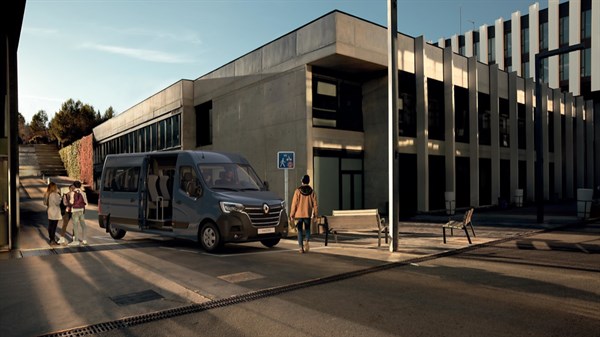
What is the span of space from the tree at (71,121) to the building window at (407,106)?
57.7 meters

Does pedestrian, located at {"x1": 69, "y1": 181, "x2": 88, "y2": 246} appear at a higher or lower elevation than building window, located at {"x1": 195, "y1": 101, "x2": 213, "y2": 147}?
lower

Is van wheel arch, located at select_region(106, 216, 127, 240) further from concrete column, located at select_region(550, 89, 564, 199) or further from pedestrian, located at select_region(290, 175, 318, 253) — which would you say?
concrete column, located at select_region(550, 89, 564, 199)

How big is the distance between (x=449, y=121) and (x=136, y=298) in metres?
19.9

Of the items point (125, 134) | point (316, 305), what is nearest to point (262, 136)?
point (316, 305)

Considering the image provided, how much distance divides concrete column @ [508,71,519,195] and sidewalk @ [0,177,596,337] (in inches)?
583

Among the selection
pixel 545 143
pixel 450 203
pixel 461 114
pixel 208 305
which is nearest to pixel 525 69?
pixel 545 143

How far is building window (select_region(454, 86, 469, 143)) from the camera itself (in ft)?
76.9

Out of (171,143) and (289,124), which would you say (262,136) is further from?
(171,143)

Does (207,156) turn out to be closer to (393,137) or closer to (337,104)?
(393,137)

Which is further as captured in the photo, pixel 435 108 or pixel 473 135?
pixel 473 135

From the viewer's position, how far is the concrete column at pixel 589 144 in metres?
37.6

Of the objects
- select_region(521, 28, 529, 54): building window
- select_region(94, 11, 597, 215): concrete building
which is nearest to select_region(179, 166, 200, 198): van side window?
select_region(94, 11, 597, 215): concrete building

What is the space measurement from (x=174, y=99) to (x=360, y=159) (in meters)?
14.1

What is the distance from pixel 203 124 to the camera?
2638cm
